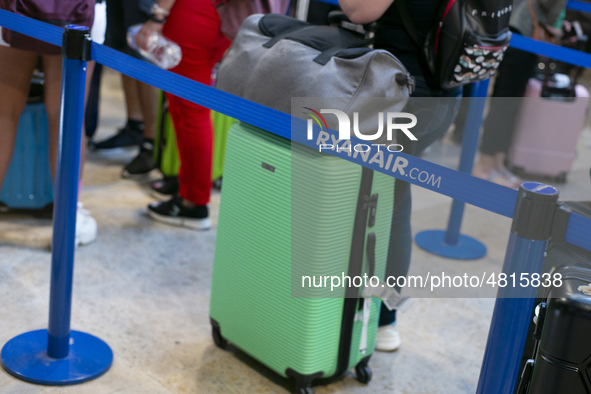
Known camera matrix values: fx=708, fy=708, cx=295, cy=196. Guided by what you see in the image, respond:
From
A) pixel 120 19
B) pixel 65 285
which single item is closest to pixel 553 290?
pixel 65 285

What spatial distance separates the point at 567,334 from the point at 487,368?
6.8 inches

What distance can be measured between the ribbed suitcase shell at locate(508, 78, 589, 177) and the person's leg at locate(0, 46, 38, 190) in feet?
9.74

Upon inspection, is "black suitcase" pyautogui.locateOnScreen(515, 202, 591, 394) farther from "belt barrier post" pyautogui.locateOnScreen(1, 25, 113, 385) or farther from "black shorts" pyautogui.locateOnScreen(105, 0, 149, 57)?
"black shorts" pyautogui.locateOnScreen(105, 0, 149, 57)

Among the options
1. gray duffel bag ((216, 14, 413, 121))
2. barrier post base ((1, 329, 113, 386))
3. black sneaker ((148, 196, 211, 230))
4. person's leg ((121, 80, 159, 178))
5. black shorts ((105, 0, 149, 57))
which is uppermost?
gray duffel bag ((216, 14, 413, 121))

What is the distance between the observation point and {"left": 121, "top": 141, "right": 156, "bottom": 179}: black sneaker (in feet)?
11.3

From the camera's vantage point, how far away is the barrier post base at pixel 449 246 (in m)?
3.06

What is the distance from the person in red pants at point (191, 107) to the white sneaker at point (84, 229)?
36 centimetres

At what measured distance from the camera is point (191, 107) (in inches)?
108

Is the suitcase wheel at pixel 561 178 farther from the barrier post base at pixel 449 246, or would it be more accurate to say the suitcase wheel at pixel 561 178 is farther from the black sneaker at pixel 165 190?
the black sneaker at pixel 165 190

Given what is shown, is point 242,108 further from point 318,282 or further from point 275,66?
point 318,282

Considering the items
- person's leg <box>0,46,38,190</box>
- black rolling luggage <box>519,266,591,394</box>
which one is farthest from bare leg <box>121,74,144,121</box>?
black rolling luggage <box>519,266,591,394</box>

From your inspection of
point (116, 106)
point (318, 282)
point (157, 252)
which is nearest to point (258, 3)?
point (157, 252)

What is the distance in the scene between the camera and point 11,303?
2.20m

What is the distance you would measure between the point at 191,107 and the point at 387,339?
117 centimetres
